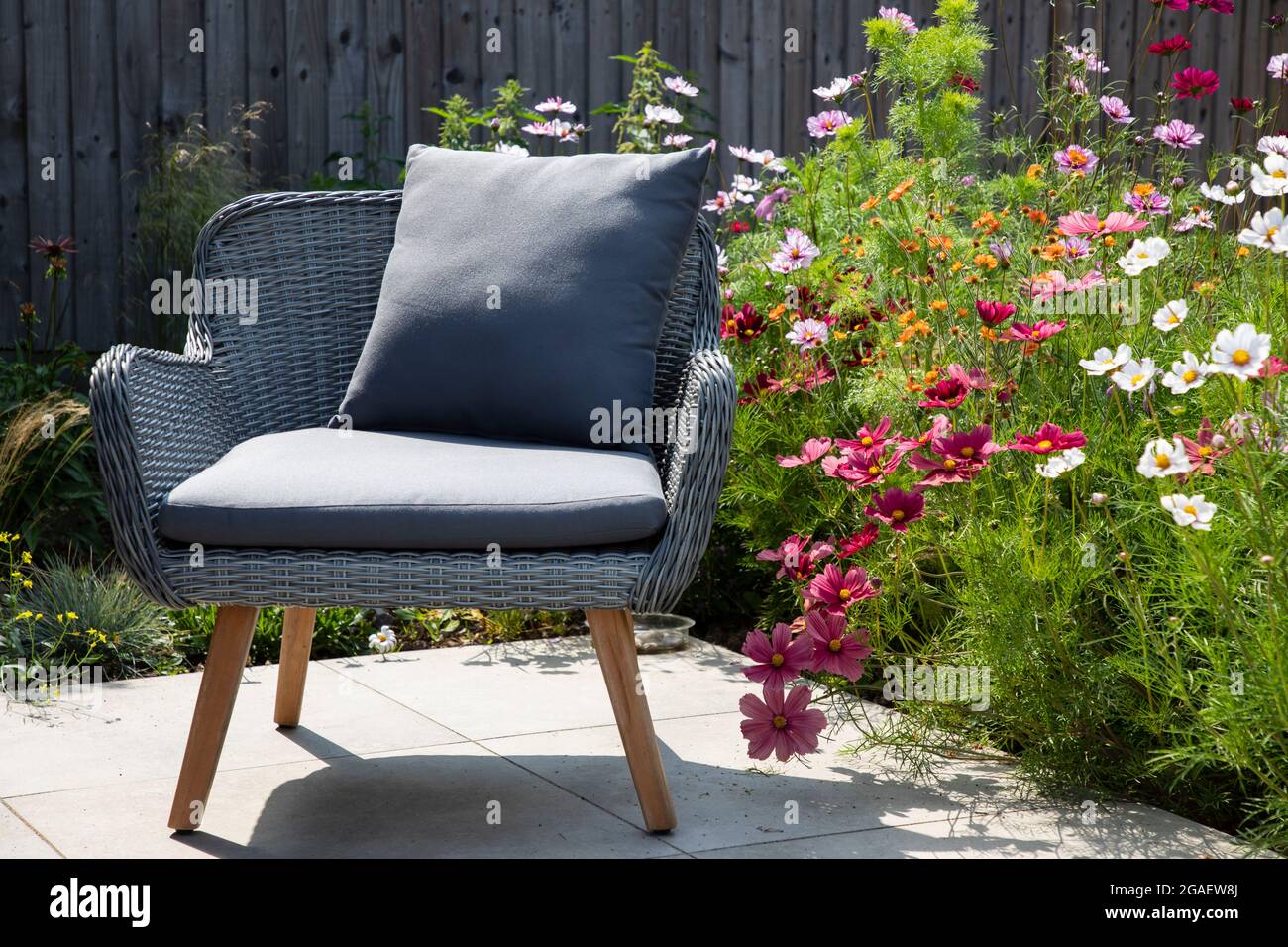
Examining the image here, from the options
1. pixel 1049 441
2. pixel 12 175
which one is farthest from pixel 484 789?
pixel 12 175

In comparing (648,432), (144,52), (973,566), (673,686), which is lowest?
(673,686)

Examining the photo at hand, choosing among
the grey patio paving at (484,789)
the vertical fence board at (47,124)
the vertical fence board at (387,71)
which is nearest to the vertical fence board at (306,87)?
the vertical fence board at (387,71)

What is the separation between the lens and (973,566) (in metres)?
2.03

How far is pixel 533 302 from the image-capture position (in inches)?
A: 86.3

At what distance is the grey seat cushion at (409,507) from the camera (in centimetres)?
184

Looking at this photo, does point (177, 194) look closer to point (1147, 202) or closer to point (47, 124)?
point (47, 124)

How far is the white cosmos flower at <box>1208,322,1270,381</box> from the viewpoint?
1467 millimetres

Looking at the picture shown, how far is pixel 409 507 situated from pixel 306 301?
78 cm

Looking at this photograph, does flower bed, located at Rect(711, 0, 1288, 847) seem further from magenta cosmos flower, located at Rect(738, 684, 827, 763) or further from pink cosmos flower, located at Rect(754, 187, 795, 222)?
pink cosmos flower, located at Rect(754, 187, 795, 222)

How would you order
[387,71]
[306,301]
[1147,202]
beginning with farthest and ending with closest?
[387,71] → [306,301] → [1147,202]

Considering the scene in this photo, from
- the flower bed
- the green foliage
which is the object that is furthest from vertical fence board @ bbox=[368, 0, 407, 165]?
the flower bed
